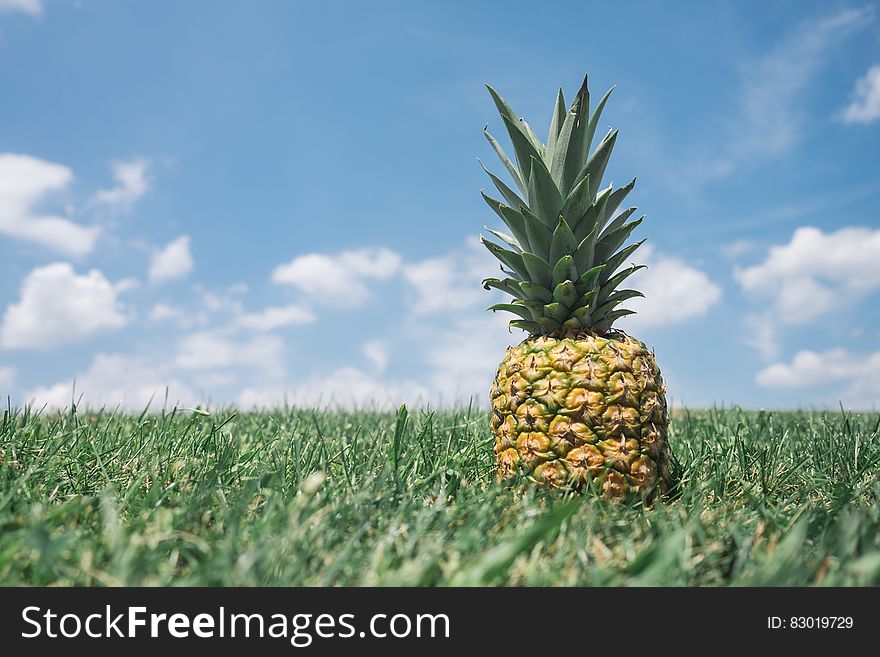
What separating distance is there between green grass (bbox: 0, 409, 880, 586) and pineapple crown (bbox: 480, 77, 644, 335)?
3.04ft

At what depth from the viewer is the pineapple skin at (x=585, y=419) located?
3.15 meters

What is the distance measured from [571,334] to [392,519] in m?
1.39

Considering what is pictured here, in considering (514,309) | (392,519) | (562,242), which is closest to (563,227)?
(562,242)

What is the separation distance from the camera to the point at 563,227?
3.29 metres

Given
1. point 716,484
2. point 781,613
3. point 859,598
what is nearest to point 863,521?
point 859,598

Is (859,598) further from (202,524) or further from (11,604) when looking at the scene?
(11,604)

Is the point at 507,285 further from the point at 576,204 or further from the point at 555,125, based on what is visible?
the point at 555,125

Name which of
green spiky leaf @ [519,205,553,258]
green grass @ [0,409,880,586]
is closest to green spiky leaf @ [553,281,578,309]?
green spiky leaf @ [519,205,553,258]

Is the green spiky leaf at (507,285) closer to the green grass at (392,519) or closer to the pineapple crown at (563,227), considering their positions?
the pineapple crown at (563,227)

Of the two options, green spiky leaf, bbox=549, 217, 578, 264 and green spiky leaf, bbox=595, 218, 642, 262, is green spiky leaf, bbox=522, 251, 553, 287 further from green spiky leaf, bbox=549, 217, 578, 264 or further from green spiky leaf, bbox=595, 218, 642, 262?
green spiky leaf, bbox=595, 218, 642, 262

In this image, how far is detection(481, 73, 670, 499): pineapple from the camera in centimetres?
317

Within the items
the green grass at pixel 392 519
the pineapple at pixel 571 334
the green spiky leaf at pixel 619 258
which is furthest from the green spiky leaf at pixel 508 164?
the green grass at pixel 392 519

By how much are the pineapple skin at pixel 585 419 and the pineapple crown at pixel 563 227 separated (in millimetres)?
234

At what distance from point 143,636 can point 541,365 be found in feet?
6.72
